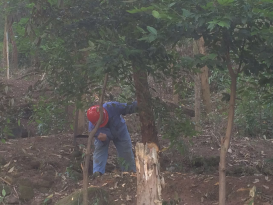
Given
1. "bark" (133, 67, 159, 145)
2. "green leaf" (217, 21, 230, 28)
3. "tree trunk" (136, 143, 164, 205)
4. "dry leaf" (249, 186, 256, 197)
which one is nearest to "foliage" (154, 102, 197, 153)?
"bark" (133, 67, 159, 145)

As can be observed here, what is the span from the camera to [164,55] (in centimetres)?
383

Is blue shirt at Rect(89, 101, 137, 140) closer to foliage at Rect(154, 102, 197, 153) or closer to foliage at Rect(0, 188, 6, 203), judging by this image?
foliage at Rect(154, 102, 197, 153)

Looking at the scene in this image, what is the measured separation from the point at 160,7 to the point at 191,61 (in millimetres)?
533

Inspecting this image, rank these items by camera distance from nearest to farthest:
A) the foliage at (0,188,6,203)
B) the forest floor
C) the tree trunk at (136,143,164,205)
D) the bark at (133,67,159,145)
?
the tree trunk at (136,143,164,205) → the forest floor → the bark at (133,67,159,145) → the foliage at (0,188,6,203)

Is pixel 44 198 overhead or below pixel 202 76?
below

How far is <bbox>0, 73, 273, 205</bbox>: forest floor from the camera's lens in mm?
4348

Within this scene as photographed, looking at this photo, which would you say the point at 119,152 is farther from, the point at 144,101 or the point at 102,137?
the point at 144,101

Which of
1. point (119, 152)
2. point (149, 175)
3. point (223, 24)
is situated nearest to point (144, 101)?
point (149, 175)

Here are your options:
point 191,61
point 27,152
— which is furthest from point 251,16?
point 27,152

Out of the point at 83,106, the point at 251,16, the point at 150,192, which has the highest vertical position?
the point at 251,16

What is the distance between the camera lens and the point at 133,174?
5.10 metres

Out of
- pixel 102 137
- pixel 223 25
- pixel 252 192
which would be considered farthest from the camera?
pixel 102 137

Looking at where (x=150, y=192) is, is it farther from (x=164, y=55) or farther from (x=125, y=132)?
(x=125, y=132)

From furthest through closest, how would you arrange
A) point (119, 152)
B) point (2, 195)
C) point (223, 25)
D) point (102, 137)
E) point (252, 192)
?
1. point (119, 152)
2. point (102, 137)
3. point (2, 195)
4. point (252, 192)
5. point (223, 25)
